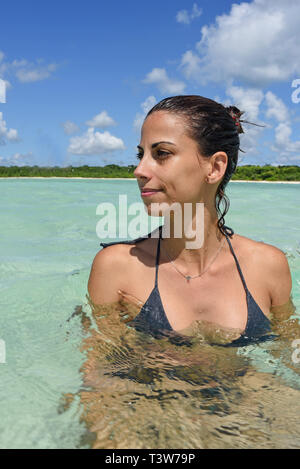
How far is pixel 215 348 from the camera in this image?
7.49ft

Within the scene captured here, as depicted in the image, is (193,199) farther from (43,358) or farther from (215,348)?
(43,358)

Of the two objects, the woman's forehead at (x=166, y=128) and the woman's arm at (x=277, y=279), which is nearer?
the woman's forehead at (x=166, y=128)

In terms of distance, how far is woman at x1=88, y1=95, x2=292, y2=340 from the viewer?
2027 millimetres

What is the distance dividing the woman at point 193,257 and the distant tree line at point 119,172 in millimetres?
37644

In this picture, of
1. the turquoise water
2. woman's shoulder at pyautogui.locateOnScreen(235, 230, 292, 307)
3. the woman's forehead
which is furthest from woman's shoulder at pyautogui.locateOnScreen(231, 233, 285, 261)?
the woman's forehead

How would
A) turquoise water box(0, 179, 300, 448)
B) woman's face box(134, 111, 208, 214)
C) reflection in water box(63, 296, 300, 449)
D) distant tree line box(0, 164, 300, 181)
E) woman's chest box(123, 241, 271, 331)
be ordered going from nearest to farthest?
reflection in water box(63, 296, 300, 449), turquoise water box(0, 179, 300, 448), woman's face box(134, 111, 208, 214), woman's chest box(123, 241, 271, 331), distant tree line box(0, 164, 300, 181)

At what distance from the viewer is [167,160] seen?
6.54 feet

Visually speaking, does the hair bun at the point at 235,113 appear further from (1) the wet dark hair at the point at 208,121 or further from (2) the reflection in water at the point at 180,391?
(2) the reflection in water at the point at 180,391

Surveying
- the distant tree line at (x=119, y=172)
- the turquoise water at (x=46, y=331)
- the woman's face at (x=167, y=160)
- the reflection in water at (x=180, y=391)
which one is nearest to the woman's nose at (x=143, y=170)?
the woman's face at (x=167, y=160)

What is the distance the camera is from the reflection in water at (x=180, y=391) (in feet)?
5.20

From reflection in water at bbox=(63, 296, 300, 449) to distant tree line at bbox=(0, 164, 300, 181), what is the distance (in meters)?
37.9

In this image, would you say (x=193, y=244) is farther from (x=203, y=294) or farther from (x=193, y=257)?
(x=203, y=294)

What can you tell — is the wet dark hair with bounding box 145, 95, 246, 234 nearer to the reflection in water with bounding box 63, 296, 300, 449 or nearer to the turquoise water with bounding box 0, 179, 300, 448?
the reflection in water with bounding box 63, 296, 300, 449

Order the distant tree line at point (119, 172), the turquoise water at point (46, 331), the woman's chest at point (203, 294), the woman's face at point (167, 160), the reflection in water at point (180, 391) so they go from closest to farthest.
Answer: the reflection in water at point (180, 391) < the turquoise water at point (46, 331) < the woman's face at point (167, 160) < the woman's chest at point (203, 294) < the distant tree line at point (119, 172)
